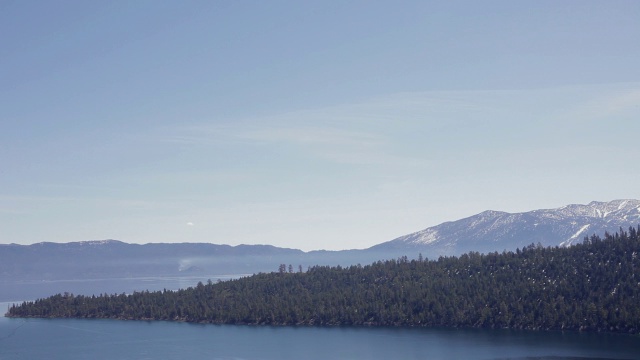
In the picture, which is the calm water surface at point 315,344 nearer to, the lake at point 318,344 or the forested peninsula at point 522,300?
the lake at point 318,344

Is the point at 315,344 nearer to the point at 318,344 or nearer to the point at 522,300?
the point at 318,344

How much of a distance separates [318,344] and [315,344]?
60 cm

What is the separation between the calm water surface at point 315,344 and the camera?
13512 centimetres

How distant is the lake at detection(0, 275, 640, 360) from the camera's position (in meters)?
135

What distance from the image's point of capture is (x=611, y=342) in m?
138

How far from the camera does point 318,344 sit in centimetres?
15588

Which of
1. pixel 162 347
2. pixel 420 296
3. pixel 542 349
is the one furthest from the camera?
pixel 420 296

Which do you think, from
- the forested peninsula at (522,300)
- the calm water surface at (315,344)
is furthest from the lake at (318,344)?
the forested peninsula at (522,300)

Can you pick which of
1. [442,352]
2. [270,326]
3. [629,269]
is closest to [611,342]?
[442,352]

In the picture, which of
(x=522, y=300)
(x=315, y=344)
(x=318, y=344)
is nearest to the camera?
(x=318, y=344)

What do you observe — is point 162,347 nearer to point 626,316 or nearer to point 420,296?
point 420,296

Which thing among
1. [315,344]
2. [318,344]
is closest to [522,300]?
[318,344]

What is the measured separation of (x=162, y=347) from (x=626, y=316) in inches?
3513

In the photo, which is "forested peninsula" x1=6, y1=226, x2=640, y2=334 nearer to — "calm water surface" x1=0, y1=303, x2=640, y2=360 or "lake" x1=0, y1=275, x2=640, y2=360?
"lake" x1=0, y1=275, x2=640, y2=360
